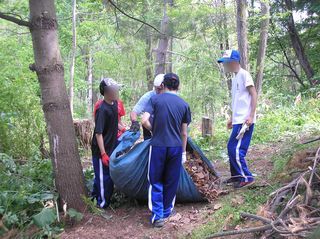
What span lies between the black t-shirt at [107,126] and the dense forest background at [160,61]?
90 centimetres

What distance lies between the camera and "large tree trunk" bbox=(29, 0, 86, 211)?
469 cm

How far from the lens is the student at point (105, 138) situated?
495 centimetres

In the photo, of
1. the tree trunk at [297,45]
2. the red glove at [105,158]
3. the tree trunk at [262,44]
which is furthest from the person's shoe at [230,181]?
the tree trunk at [297,45]

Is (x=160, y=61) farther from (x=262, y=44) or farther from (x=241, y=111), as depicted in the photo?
(x=241, y=111)

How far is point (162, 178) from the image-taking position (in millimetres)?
4605

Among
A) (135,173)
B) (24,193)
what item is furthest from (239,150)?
(24,193)

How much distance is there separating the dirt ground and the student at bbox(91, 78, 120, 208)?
0.97 feet

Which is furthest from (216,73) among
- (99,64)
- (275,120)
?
(99,64)

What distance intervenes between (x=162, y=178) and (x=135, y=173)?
369 millimetres

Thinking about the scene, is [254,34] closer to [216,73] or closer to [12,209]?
[216,73]

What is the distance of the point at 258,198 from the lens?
4.55 m

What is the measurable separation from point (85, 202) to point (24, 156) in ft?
6.27

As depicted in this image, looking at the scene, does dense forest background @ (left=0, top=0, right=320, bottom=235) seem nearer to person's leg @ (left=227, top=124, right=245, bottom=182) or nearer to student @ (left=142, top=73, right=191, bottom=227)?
student @ (left=142, top=73, right=191, bottom=227)

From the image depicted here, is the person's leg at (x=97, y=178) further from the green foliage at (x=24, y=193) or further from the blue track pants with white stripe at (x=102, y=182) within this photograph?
the green foliage at (x=24, y=193)
